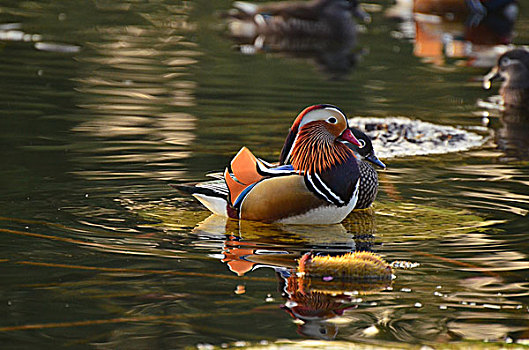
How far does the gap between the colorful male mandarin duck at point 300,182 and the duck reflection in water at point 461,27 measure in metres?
10.7

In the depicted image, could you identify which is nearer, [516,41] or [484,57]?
[484,57]

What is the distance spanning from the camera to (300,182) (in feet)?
26.9

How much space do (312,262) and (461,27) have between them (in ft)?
64.3

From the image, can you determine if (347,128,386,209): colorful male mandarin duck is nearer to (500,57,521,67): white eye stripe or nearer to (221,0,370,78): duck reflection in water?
(500,57,521,67): white eye stripe

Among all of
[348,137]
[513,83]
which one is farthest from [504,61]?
[348,137]

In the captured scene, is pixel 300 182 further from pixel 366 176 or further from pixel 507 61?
pixel 507 61

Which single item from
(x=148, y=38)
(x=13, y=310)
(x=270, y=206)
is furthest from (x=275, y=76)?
(x=13, y=310)

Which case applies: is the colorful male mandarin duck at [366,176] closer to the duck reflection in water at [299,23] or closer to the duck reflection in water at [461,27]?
the duck reflection in water at [461,27]

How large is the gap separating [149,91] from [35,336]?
9.36 m

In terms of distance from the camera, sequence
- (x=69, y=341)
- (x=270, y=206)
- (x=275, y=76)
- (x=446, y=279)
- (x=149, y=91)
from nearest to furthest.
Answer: (x=69, y=341), (x=446, y=279), (x=270, y=206), (x=149, y=91), (x=275, y=76)

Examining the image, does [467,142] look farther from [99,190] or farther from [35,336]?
[35,336]

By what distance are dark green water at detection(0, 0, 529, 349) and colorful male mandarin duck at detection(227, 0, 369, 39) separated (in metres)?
4.77

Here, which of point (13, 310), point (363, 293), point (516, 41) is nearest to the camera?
point (13, 310)

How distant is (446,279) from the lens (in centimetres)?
680
